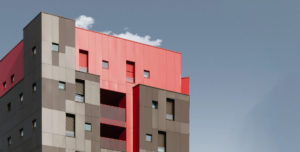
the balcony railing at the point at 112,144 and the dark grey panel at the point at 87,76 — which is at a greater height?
the dark grey panel at the point at 87,76

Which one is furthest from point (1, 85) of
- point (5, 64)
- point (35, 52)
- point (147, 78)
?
point (147, 78)

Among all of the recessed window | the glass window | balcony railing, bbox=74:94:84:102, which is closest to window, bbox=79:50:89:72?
the recessed window

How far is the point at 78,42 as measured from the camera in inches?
3140

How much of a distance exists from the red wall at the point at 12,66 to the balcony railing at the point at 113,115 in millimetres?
8235

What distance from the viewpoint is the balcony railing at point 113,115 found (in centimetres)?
8006

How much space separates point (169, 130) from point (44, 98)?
42.0 ft

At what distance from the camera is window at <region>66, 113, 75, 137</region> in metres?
76.7

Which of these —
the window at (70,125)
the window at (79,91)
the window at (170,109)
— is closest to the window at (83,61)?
the window at (79,91)

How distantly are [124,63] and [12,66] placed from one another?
1075 centimetres

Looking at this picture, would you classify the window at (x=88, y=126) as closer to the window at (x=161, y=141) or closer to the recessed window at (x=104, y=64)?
the recessed window at (x=104, y=64)

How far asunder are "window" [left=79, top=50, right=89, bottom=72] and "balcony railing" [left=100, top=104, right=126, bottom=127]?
3730 millimetres

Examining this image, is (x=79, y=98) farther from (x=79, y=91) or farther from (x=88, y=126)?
(x=88, y=126)

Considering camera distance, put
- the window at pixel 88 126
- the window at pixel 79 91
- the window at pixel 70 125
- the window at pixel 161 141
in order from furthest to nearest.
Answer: the window at pixel 161 141 → the window at pixel 79 91 → the window at pixel 88 126 → the window at pixel 70 125

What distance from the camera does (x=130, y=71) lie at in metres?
82.5
